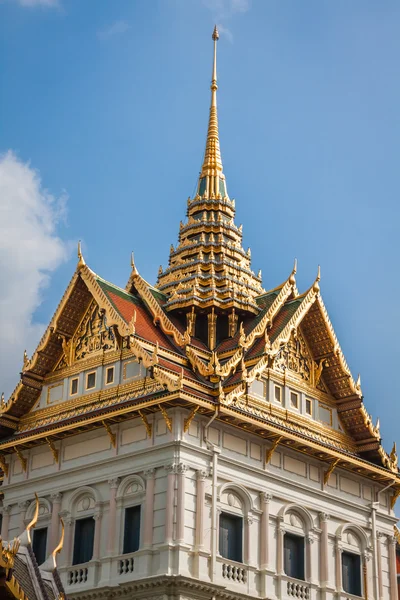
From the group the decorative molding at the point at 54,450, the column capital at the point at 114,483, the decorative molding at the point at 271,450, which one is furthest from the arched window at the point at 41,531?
the decorative molding at the point at 271,450

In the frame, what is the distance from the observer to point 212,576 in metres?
29.8

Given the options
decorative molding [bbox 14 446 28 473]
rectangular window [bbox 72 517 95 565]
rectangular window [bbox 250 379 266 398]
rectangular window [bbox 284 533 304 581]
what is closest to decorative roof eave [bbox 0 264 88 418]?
decorative molding [bbox 14 446 28 473]

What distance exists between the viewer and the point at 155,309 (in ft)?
116

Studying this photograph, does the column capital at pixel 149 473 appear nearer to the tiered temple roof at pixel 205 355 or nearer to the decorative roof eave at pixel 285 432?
the tiered temple roof at pixel 205 355

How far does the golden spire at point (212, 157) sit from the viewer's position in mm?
40750

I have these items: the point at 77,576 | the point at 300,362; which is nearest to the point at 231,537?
the point at 77,576

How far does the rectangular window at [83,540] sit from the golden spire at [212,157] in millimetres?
12805

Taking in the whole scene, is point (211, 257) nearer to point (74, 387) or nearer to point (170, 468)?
point (74, 387)

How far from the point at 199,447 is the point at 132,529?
2.66m

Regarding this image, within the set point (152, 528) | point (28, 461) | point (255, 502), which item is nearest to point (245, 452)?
point (255, 502)

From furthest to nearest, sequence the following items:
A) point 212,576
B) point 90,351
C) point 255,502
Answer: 1. point 90,351
2. point 255,502
3. point 212,576

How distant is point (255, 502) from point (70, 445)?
17.2 feet

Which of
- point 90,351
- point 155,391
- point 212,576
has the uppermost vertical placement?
point 90,351

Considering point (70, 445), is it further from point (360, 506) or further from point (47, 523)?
point (360, 506)
